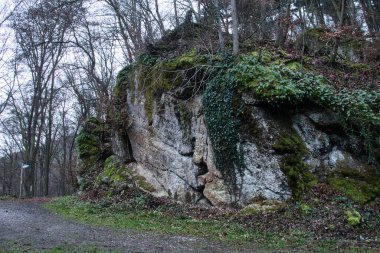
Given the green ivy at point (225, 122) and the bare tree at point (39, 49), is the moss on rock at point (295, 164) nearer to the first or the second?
the green ivy at point (225, 122)

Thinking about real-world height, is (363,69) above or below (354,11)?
below

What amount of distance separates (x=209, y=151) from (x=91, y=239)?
568 cm

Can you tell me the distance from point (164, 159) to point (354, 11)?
13.7 m

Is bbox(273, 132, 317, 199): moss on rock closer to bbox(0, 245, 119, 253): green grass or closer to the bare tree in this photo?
bbox(0, 245, 119, 253): green grass

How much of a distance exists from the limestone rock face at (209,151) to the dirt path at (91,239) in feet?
11.4

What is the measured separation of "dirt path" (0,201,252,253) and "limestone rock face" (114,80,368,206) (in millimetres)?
3482

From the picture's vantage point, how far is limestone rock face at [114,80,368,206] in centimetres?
1207

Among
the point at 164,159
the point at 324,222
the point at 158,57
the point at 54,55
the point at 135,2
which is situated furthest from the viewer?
the point at 54,55

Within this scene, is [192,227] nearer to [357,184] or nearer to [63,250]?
[63,250]

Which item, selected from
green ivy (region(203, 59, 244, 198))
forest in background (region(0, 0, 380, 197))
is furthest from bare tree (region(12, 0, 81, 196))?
green ivy (region(203, 59, 244, 198))

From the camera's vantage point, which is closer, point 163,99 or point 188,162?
point 188,162

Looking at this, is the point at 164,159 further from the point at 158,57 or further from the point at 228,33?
the point at 228,33

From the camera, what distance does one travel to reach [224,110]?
13.0m

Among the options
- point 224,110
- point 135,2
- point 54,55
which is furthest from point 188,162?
point 54,55
